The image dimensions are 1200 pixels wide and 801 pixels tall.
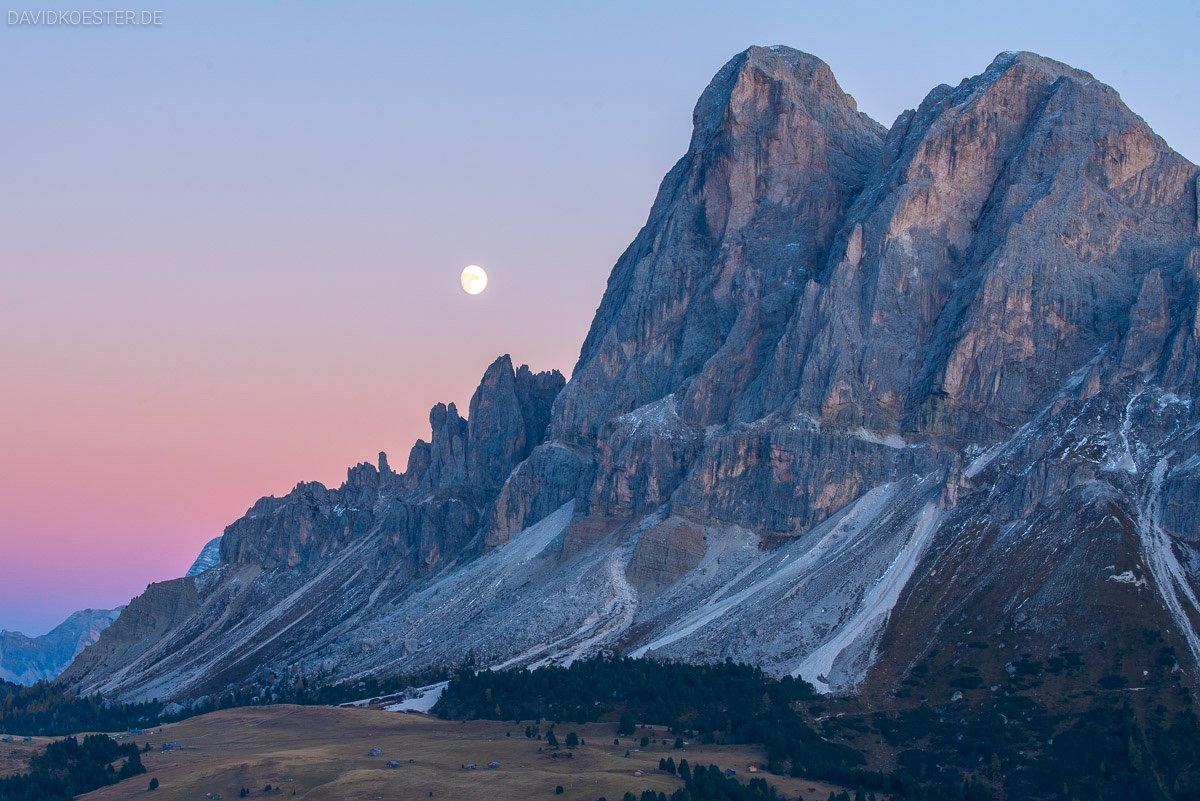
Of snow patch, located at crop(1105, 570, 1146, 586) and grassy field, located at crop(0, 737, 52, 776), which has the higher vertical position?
grassy field, located at crop(0, 737, 52, 776)

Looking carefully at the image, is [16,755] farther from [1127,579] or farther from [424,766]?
[1127,579]

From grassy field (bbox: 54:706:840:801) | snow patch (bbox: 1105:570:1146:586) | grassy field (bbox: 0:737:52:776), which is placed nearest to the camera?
grassy field (bbox: 54:706:840:801)

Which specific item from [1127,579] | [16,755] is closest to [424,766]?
[16,755]

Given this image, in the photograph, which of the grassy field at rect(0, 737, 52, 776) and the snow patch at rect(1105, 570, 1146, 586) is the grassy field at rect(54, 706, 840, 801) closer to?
the grassy field at rect(0, 737, 52, 776)

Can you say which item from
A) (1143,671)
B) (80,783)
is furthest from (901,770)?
(80,783)

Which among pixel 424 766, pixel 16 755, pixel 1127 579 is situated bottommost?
pixel 424 766

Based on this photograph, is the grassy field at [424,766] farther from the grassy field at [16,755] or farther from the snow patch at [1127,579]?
the snow patch at [1127,579]

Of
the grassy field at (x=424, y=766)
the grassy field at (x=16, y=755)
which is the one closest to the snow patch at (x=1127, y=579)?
the grassy field at (x=424, y=766)

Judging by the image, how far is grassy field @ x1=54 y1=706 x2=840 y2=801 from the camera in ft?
488

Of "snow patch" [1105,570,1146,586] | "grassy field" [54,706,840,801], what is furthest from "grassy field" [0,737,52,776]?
"snow patch" [1105,570,1146,586]

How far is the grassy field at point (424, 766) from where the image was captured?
149 meters

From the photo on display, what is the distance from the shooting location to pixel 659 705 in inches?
7239

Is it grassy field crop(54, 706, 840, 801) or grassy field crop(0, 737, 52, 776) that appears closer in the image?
grassy field crop(54, 706, 840, 801)

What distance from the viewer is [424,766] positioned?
162 meters
